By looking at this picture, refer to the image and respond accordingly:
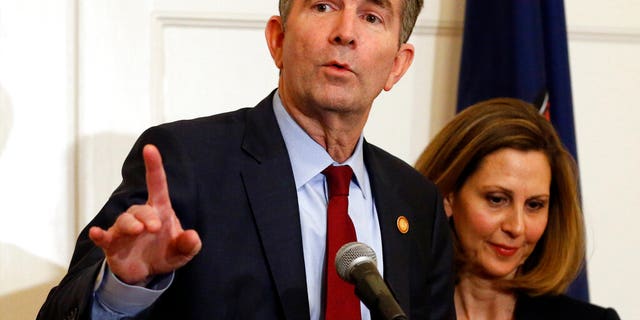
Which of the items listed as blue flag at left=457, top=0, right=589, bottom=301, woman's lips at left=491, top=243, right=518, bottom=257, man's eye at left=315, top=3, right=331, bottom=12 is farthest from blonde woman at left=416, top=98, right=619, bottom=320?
man's eye at left=315, top=3, right=331, bottom=12

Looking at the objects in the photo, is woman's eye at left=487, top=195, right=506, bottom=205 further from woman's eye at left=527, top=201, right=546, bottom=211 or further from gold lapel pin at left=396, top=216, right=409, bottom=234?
gold lapel pin at left=396, top=216, right=409, bottom=234

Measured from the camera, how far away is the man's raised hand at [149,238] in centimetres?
137

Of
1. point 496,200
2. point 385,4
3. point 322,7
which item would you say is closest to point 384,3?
point 385,4

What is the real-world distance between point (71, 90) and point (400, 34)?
0.97 m

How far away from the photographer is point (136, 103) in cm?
260

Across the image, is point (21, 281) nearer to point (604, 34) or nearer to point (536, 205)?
point (536, 205)

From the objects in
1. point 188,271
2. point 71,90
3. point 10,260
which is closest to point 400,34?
point 188,271

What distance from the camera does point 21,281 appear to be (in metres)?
2.44

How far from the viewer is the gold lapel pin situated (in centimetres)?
194

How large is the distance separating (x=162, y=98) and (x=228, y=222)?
101 cm

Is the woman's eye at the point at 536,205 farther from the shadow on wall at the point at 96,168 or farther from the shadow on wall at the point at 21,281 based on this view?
the shadow on wall at the point at 21,281

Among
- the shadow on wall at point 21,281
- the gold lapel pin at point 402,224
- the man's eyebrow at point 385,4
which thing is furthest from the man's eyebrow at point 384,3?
the shadow on wall at point 21,281

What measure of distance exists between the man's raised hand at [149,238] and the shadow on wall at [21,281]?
42.3 inches

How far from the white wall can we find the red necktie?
2.94 ft
